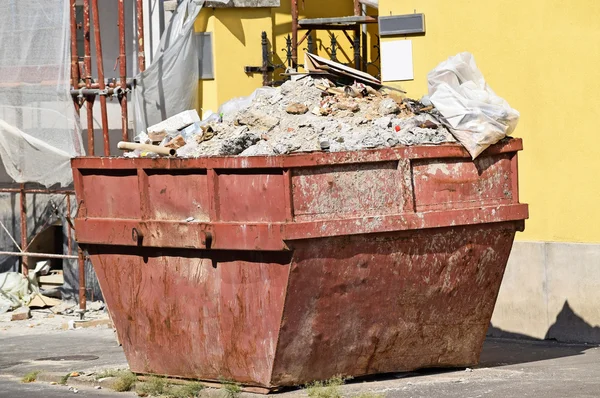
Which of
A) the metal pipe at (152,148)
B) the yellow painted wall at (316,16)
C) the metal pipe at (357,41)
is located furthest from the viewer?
the metal pipe at (357,41)

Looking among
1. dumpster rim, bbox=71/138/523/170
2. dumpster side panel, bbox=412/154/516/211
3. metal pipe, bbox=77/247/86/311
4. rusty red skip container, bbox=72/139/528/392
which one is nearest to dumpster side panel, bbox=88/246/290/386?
rusty red skip container, bbox=72/139/528/392

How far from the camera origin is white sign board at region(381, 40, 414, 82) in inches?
463

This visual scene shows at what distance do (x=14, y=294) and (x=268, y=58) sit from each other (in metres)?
4.11

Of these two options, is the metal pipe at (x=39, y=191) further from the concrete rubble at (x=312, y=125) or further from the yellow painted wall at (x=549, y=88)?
the yellow painted wall at (x=549, y=88)

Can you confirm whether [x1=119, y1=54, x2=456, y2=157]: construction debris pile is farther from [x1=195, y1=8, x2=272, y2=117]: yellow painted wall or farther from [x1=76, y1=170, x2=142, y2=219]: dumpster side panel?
[x1=195, y1=8, x2=272, y2=117]: yellow painted wall

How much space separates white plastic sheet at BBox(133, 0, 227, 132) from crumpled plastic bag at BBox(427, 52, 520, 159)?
4648 mm

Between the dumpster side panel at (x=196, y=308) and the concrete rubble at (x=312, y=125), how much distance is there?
2.56 ft

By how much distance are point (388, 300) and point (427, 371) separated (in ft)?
3.19

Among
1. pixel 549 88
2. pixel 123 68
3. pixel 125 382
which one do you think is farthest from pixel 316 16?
pixel 125 382

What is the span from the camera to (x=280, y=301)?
770cm

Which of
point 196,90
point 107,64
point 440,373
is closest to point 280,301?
point 440,373

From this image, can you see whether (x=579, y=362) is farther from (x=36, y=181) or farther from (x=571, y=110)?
(x=36, y=181)

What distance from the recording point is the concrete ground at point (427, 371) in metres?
8.07

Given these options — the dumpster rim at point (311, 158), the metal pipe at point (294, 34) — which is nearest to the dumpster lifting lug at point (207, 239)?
the dumpster rim at point (311, 158)
